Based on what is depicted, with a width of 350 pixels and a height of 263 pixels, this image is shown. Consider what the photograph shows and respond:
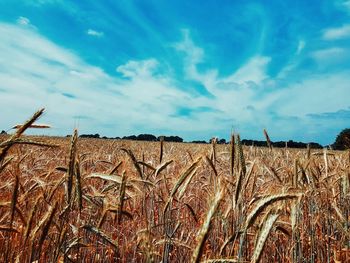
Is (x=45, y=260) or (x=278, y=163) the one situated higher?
(x=278, y=163)

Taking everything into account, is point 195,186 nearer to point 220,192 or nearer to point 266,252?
point 266,252

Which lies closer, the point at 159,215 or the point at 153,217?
the point at 153,217

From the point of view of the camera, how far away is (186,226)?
402cm

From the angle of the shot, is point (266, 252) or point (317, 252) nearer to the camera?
point (266, 252)

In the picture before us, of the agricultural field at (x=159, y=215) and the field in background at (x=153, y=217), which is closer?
the agricultural field at (x=159, y=215)

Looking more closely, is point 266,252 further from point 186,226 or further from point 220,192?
point 220,192

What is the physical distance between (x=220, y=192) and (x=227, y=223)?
1541 mm

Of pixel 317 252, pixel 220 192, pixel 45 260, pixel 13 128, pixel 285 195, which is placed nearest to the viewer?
pixel 220 192

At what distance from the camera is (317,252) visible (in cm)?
343

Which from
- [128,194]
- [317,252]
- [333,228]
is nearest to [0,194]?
[128,194]

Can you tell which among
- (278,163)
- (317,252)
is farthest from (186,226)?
(278,163)

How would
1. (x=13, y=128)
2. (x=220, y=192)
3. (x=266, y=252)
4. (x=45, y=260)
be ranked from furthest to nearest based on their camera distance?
(x=266, y=252) < (x=45, y=260) < (x=13, y=128) < (x=220, y=192)

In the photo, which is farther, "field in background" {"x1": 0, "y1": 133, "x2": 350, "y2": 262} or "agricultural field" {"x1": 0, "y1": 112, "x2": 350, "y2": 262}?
"field in background" {"x1": 0, "y1": 133, "x2": 350, "y2": 262}


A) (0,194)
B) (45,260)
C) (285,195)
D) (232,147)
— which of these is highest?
(232,147)
